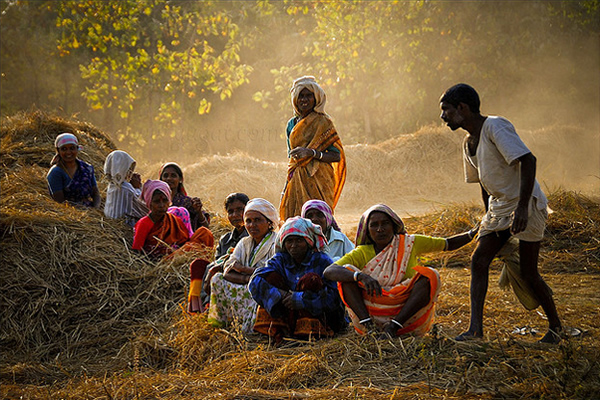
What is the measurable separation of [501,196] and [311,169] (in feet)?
6.87

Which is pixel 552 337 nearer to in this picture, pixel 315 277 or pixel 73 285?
pixel 315 277

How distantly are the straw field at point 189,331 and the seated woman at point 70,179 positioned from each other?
0.28 metres

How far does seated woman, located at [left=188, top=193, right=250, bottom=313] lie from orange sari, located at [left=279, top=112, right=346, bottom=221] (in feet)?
1.75

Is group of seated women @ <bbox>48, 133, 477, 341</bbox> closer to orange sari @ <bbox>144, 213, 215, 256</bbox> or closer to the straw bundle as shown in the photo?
orange sari @ <bbox>144, 213, 215, 256</bbox>

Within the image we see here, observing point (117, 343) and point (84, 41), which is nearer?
point (117, 343)

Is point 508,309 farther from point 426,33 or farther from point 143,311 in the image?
point 426,33

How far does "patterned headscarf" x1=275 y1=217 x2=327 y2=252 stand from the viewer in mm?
3992

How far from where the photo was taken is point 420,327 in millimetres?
3674

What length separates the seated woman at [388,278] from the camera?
3600 mm

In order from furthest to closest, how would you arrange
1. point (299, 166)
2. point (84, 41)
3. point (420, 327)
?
point (84, 41), point (299, 166), point (420, 327)

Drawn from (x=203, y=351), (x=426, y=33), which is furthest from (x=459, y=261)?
(x=426, y=33)

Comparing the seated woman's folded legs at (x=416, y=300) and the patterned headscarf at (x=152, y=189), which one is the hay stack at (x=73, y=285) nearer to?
the patterned headscarf at (x=152, y=189)

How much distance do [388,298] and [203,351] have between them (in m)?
1.19

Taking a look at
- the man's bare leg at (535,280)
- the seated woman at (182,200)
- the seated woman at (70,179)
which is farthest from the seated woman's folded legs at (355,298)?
the seated woman at (70,179)
